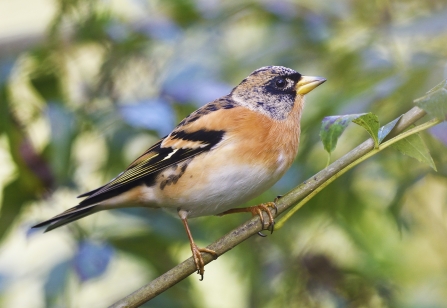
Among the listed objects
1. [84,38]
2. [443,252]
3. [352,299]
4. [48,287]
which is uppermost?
[84,38]

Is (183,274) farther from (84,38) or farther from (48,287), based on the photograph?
(84,38)

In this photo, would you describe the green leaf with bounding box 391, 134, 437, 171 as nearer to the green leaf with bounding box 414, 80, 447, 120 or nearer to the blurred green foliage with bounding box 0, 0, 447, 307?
the green leaf with bounding box 414, 80, 447, 120

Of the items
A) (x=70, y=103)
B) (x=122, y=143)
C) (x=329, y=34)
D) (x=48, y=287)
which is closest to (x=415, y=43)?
(x=329, y=34)

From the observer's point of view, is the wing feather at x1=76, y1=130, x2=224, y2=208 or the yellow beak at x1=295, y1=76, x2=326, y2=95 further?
the yellow beak at x1=295, y1=76, x2=326, y2=95

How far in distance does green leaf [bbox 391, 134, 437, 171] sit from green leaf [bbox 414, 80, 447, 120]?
17 centimetres

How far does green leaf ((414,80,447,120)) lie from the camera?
4.31ft

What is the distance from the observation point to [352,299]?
2488mm

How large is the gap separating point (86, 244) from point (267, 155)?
0.79m

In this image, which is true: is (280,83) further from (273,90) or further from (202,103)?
(202,103)

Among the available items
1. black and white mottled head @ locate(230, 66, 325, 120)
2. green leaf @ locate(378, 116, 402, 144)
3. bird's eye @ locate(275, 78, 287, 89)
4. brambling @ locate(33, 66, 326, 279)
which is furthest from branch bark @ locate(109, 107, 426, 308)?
bird's eye @ locate(275, 78, 287, 89)

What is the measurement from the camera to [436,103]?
1.33 meters

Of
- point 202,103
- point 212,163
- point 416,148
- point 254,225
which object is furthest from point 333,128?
point 202,103

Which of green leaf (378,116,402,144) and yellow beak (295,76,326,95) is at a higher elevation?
yellow beak (295,76,326,95)

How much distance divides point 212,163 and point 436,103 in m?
1.20
